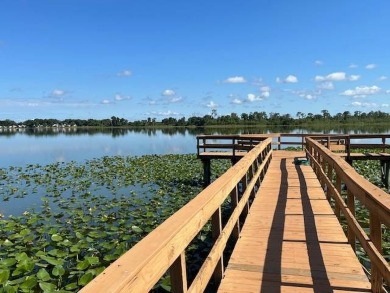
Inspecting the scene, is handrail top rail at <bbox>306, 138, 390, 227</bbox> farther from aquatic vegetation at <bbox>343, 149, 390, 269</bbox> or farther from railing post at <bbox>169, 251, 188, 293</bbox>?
aquatic vegetation at <bbox>343, 149, 390, 269</bbox>

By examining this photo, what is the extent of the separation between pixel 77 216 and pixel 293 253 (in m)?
7.19

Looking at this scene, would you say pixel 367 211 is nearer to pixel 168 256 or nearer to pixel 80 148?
pixel 168 256

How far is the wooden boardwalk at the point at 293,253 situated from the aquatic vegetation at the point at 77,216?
1.59m

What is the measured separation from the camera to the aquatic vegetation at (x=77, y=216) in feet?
18.8

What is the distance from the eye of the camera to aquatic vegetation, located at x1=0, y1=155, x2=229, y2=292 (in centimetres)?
572

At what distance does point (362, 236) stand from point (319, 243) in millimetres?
1656

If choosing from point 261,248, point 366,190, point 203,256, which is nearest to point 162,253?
point 366,190

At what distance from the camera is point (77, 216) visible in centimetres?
1002

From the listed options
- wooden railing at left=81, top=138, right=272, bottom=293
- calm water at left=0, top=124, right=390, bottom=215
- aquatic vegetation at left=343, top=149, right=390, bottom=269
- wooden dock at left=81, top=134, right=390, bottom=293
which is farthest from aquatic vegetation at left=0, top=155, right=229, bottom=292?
aquatic vegetation at left=343, top=149, right=390, bottom=269

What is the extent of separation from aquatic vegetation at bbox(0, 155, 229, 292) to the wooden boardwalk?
159 centimetres

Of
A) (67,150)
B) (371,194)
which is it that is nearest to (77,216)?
(371,194)

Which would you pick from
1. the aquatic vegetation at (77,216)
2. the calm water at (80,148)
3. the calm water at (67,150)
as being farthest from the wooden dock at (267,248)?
the calm water at (80,148)

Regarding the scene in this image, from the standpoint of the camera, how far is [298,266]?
403cm

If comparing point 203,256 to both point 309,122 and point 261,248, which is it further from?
point 309,122
